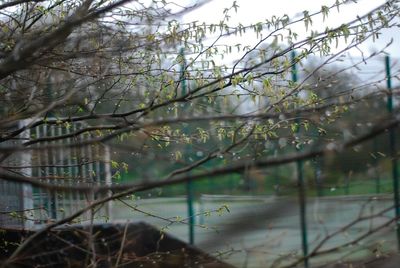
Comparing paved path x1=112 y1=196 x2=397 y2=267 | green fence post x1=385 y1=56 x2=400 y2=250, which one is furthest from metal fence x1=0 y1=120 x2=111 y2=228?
green fence post x1=385 y1=56 x2=400 y2=250

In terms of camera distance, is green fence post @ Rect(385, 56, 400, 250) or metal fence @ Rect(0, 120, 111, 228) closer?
green fence post @ Rect(385, 56, 400, 250)

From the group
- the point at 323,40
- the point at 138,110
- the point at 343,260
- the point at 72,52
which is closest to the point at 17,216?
the point at 138,110

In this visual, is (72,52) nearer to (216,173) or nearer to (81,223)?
(81,223)

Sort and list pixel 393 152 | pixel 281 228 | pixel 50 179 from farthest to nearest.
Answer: pixel 50 179 → pixel 393 152 → pixel 281 228

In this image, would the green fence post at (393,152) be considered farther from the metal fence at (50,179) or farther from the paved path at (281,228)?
the metal fence at (50,179)

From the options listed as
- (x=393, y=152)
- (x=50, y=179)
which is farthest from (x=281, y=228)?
(x=50, y=179)

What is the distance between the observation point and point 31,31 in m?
4.47

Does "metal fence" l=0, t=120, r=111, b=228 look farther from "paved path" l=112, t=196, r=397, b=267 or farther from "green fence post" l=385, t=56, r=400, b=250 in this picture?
"green fence post" l=385, t=56, r=400, b=250

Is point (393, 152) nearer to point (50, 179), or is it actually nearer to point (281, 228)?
point (281, 228)

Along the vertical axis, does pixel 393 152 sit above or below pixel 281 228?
above

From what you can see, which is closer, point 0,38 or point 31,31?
point 0,38

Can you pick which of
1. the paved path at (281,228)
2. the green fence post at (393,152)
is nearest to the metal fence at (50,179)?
the paved path at (281,228)

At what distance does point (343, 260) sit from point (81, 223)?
2.17m

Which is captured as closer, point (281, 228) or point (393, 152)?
point (281, 228)
